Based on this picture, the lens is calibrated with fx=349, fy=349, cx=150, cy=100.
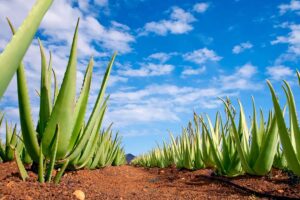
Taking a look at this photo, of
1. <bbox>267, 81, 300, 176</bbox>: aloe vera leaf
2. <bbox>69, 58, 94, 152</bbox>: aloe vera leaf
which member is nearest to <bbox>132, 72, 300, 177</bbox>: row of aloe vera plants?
<bbox>267, 81, 300, 176</bbox>: aloe vera leaf

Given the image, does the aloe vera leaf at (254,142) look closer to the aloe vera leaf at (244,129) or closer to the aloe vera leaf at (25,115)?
the aloe vera leaf at (244,129)

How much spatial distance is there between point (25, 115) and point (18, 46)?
1.08 metres

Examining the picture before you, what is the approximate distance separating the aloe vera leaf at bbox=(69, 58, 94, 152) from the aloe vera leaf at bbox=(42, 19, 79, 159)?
8 centimetres

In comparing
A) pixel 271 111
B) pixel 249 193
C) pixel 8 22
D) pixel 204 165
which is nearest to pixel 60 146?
pixel 8 22

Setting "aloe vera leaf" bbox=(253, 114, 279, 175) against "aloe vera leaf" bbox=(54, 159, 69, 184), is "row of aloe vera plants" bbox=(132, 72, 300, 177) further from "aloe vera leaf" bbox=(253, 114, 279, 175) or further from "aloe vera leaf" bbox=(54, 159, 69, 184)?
"aloe vera leaf" bbox=(54, 159, 69, 184)

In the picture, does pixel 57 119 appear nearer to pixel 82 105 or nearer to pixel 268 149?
pixel 82 105

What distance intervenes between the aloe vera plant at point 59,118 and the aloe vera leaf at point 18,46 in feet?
2.85

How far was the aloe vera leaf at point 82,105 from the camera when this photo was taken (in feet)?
6.52

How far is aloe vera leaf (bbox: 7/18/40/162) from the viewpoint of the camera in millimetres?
1631

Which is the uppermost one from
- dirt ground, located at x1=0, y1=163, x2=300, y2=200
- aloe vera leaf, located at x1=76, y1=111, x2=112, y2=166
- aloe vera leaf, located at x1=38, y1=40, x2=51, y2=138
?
aloe vera leaf, located at x1=38, y1=40, x2=51, y2=138

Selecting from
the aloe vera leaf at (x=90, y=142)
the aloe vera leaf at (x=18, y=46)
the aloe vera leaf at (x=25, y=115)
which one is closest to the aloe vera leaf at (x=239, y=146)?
the aloe vera leaf at (x=90, y=142)

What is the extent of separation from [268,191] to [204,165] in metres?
2.22

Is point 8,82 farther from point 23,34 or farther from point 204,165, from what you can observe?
point 204,165

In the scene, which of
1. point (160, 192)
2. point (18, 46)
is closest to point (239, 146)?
point (160, 192)
